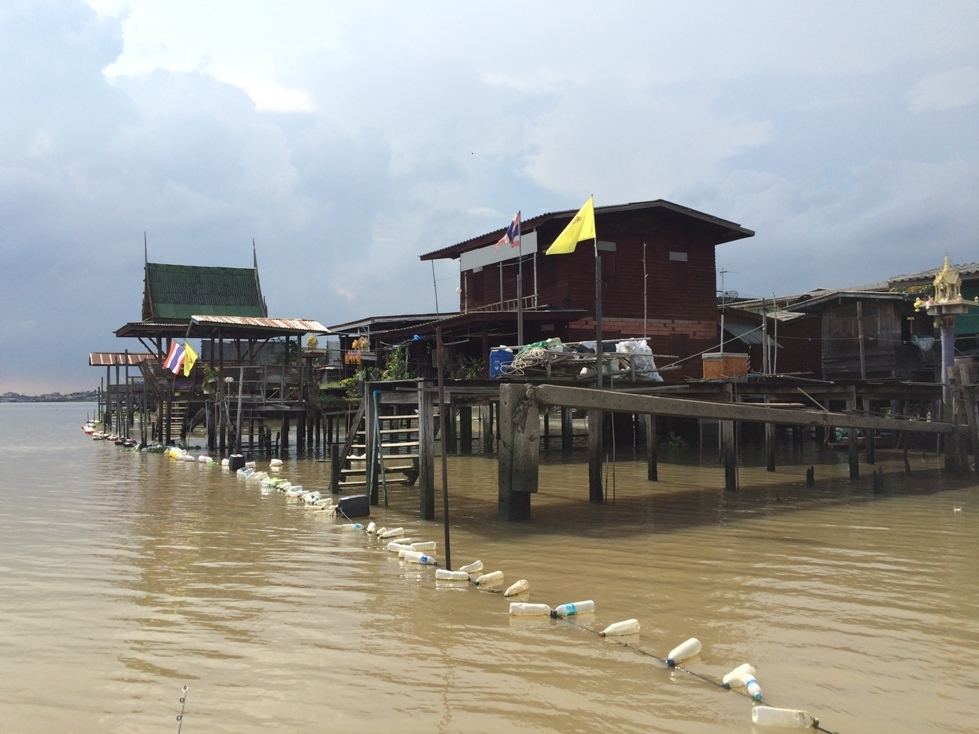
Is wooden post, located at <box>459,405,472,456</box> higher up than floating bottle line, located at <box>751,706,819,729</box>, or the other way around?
wooden post, located at <box>459,405,472,456</box>

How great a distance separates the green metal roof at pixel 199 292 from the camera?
1537 inches

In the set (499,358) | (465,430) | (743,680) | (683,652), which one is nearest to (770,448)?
(499,358)

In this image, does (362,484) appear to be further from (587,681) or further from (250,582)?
(587,681)

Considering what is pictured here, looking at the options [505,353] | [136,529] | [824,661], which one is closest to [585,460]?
[505,353]

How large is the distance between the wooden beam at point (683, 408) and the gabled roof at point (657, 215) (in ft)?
41.0

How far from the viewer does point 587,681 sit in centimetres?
604

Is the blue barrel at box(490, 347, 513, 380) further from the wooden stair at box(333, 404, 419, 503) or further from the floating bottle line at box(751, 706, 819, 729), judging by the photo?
the floating bottle line at box(751, 706, 819, 729)

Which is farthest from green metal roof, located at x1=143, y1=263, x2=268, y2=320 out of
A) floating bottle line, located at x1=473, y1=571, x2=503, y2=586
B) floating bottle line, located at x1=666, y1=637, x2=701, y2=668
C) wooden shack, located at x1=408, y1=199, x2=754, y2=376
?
floating bottle line, located at x1=666, y1=637, x2=701, y2=668

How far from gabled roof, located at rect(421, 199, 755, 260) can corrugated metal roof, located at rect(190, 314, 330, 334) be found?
6.93 m

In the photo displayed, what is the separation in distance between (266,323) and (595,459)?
18.2 meters

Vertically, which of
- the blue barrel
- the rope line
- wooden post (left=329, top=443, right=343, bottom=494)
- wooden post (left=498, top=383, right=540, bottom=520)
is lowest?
the rope line

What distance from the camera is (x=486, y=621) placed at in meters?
7.53

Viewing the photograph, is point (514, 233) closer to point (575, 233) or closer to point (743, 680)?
point (575, 233)

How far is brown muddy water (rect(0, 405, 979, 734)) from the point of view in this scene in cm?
557
